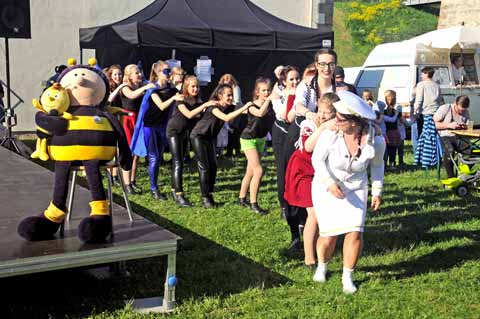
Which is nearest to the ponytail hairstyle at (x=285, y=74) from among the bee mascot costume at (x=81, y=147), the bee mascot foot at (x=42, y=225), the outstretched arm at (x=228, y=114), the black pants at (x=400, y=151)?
the outstretched arm at (x=228, y=114)

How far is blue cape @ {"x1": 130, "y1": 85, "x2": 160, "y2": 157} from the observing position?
7.62 metres

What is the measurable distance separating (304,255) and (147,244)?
1.83 m

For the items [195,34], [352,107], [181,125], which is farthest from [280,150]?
[195,34]

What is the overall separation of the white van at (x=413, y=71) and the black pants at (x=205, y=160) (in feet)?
25.4

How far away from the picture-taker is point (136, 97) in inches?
314

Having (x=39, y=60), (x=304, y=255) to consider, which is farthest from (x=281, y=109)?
(x=39, y=60)

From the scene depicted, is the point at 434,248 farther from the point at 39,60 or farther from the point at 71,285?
the point at 39,60

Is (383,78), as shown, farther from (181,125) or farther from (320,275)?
(320,275)

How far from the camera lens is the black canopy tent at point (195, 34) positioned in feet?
37.3

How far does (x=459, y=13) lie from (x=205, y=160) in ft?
80.6

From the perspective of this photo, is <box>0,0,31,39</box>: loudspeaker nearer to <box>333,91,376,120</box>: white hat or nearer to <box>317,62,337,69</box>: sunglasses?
<box>317,62,337,69</box>: sunglasses

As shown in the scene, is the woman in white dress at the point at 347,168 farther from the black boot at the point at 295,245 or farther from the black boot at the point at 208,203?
the black boot at the point at 208,203

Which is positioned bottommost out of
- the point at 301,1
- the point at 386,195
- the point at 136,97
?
the point at 386,195

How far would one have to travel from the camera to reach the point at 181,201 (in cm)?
730
